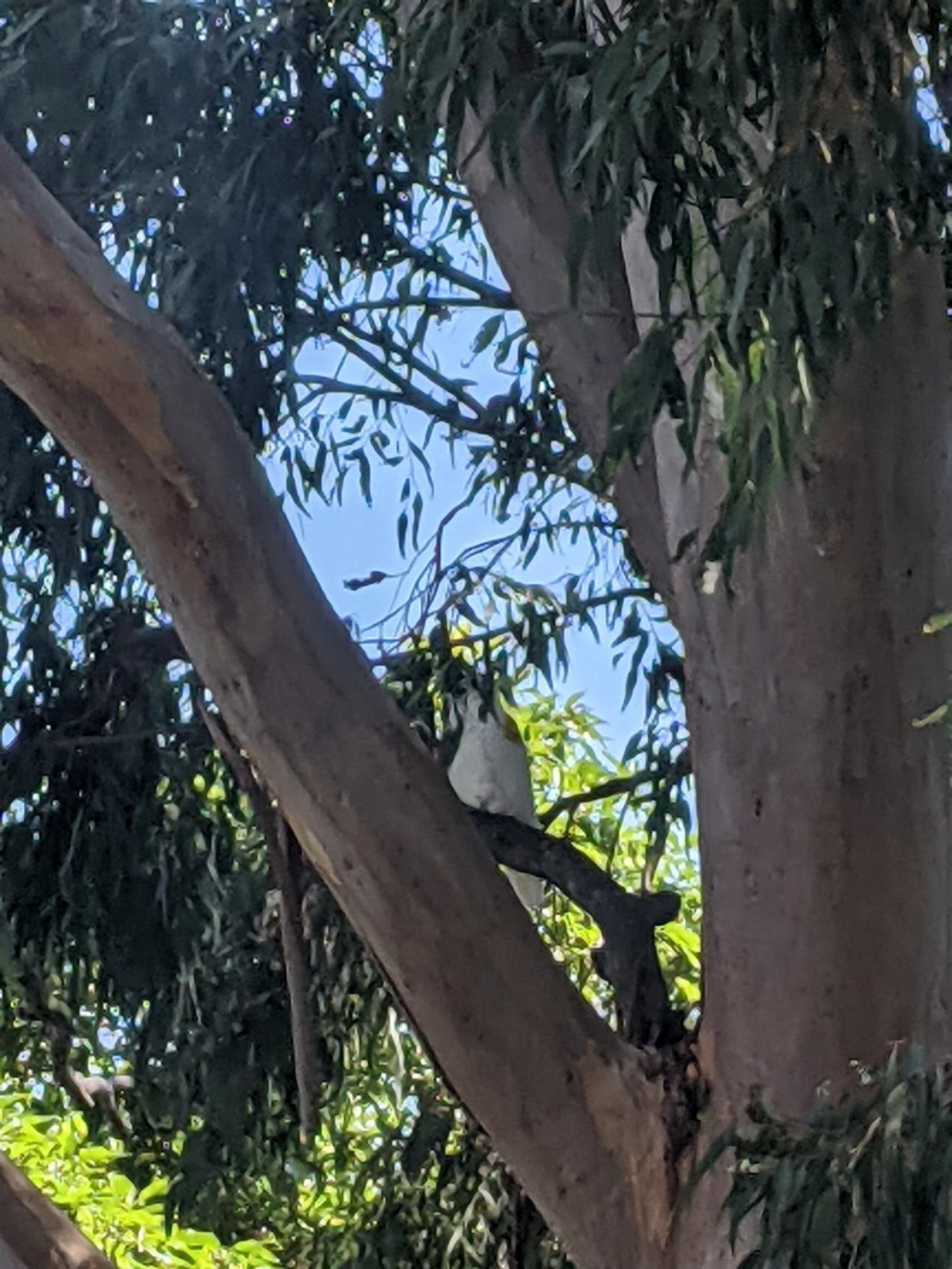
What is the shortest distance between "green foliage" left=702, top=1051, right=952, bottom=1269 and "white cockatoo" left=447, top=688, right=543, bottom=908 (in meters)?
0.78

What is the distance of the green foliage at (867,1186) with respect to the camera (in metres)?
1.12

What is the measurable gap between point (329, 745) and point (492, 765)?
642 mm

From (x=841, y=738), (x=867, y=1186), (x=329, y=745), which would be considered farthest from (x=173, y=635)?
(x=867, y=1186)

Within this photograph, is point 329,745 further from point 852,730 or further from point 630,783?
point 630,783

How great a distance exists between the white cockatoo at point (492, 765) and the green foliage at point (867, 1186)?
0.78m

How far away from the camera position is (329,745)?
1.46m

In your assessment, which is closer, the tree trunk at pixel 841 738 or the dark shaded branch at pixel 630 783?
the tree trunk at pixel 841 738

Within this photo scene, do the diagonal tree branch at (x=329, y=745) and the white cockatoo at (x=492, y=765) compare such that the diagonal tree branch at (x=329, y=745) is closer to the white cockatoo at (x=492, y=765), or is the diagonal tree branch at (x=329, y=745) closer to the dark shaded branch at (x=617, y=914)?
the dark shaded branch at (x=617, y=914)

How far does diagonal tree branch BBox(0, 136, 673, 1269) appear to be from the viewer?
54.4 inches

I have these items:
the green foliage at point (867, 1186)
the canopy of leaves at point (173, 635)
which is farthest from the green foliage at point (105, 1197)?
the green foliage at point (867, 1186)

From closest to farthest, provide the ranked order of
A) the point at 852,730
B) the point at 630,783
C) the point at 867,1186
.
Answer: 1. the point at 867,1186
2. the point at 852,730
3. the point at 630,783

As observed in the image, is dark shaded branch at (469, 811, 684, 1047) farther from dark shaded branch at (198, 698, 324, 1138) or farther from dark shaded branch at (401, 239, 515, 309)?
dark shaded branch at (401, 239, 515, 309)

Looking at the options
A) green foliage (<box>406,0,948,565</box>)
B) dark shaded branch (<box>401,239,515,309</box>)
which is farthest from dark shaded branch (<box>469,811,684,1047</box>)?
dark shaded branch (<box>401,239,515,309</box>)

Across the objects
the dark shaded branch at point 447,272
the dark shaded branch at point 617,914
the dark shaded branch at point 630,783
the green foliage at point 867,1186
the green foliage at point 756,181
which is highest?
the dark shaded branch at point 447,272
